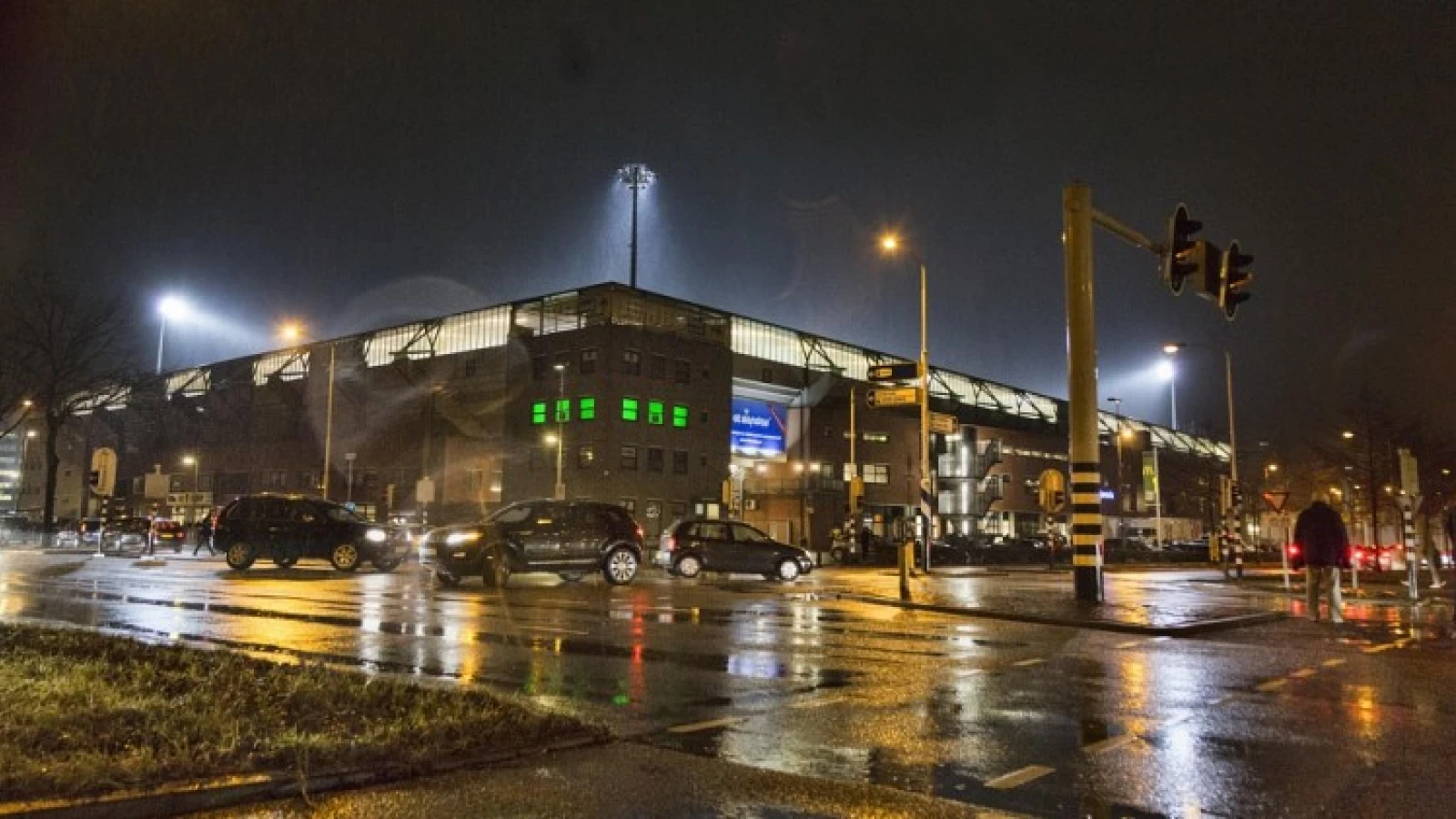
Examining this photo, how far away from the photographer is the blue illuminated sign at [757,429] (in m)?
67.7

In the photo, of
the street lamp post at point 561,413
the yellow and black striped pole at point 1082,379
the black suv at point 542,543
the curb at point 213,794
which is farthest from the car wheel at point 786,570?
the street lamp post at point 561,413

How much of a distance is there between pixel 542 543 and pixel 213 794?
1630 cm

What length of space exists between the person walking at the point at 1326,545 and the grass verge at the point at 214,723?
42.8 feet

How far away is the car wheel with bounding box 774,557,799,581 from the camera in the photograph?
27156 mm

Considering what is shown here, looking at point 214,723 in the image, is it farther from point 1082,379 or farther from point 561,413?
point 561,413

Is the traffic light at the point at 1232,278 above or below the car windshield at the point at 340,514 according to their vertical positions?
above

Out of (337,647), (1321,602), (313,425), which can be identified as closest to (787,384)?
(313,425)

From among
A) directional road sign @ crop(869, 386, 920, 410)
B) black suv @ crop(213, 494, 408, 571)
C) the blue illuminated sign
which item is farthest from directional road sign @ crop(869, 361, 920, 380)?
the blue illuminated sign

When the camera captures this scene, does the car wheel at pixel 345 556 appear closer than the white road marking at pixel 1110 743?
No

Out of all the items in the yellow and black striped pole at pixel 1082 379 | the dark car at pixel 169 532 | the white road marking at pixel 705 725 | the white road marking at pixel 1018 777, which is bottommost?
the white road marking at pixel 1018 777

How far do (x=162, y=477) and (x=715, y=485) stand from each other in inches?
1263

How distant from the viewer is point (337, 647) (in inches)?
426

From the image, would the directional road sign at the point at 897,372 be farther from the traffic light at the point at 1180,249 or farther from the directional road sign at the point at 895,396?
the traffic light at the point at 1180,249

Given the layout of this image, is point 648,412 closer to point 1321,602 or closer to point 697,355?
point 697,355
